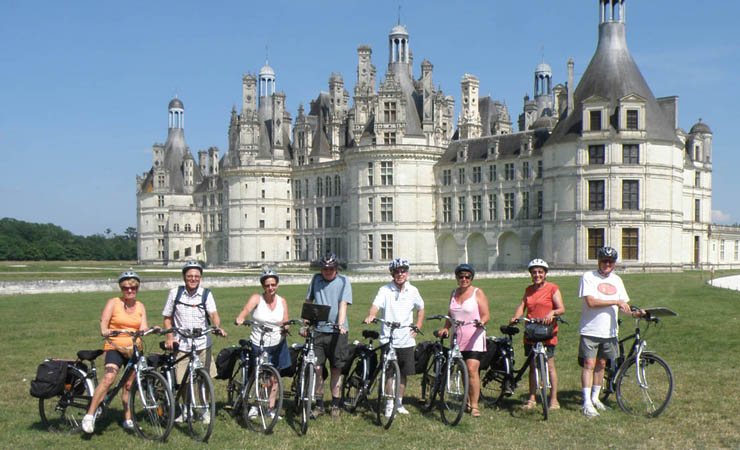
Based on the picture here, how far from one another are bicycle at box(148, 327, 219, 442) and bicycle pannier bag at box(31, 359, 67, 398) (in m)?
1.14

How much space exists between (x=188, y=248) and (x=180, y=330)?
292ft

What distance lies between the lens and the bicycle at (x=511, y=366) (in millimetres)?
10844

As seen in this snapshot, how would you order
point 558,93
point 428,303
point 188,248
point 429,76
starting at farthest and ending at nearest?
1. point 188,248
2. point 429,76
3. point 558,93
4. point 428,303

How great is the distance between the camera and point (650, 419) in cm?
1068

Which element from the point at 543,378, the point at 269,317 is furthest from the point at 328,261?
the point at 543,378

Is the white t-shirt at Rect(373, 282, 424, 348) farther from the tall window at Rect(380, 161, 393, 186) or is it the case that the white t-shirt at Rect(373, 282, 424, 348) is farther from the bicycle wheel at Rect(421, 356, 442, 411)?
the tall window at Rect(380, 161, 393, 186)

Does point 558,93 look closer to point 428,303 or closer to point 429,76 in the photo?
point 429,76

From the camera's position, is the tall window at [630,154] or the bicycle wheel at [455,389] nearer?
the bicycle wheel at [455,389]

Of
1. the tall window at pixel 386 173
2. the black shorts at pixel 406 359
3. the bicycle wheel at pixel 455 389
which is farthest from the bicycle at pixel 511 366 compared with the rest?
the tall window at pixel 386 173

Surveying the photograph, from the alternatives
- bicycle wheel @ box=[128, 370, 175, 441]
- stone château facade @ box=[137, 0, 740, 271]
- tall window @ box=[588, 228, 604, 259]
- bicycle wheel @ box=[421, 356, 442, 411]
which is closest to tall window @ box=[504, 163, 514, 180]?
stone château facade @ box=[137, 0, 740, 271]

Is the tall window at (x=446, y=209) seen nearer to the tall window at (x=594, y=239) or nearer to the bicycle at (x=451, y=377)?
the tall window at (x=594, y=239)

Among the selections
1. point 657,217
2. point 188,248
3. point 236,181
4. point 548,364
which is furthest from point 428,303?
point 188,248

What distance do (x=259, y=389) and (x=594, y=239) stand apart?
4522cm

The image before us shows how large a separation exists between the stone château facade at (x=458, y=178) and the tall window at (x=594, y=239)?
10 centimetres
